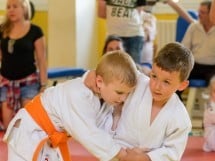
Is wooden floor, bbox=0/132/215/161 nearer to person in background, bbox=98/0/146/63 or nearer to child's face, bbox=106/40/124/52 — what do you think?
child's face, bbox=106/40/124/52

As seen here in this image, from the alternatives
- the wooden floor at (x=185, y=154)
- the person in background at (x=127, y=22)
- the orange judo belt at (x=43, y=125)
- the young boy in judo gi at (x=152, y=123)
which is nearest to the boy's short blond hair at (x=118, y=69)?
the young boy in judo gi at (x=152, y=123)

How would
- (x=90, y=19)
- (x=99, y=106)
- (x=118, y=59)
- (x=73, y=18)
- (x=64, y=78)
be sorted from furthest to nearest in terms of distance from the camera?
(x=90, y=19) < (x=73, y=18) < (x=64, y=78) < (x=99, y=106) < (x=118, y=59)

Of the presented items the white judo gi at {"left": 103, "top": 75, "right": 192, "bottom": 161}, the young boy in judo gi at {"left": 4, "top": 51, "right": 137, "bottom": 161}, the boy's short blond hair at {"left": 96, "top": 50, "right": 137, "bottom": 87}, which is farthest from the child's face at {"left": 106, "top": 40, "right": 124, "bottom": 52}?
the boy's short blond hair at {"left": 96, "top": 50, "right": 137, "bottom": 87}

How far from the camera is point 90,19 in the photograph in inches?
233

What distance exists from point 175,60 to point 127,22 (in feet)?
9.06

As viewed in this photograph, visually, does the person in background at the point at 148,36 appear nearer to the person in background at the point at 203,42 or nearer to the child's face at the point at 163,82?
the person in background at the point at 203,42

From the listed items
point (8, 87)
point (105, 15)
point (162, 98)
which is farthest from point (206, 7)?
point (162, 98)

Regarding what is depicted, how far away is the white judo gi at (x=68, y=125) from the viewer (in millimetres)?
2154

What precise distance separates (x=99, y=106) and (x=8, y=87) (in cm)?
260

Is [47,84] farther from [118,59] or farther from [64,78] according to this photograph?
[118,59]

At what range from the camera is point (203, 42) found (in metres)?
5.20

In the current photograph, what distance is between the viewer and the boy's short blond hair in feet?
6.73

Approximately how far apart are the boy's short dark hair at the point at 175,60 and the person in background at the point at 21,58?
8.77 feet

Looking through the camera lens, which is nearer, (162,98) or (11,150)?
(162,98)
